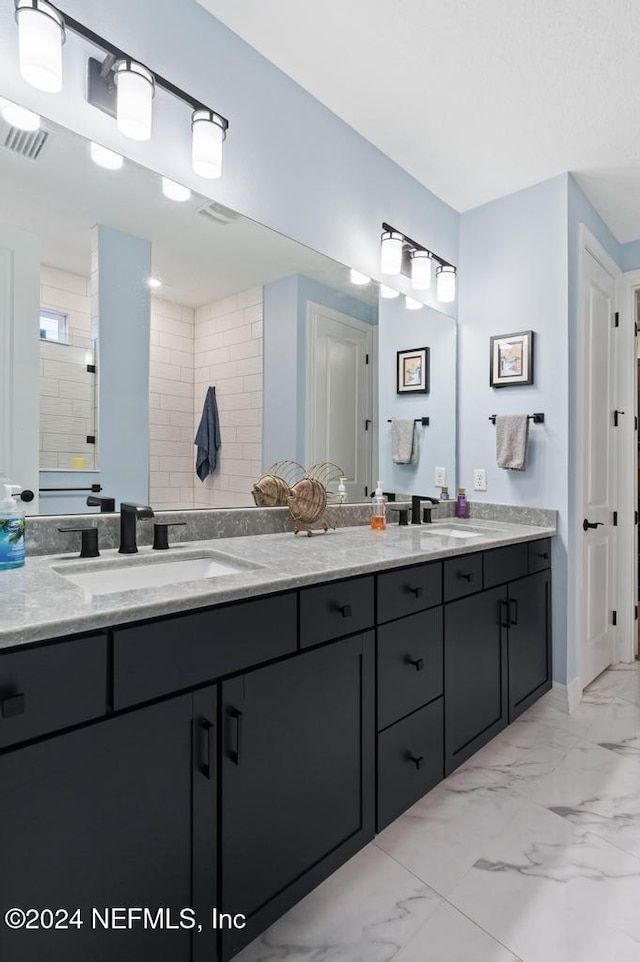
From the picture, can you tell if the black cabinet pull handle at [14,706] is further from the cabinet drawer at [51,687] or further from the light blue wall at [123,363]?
the light blue wall at [123,363]

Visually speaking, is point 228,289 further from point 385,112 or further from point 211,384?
point 385,112

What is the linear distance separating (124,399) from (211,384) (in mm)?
300

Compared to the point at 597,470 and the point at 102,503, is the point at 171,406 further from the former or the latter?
the point at 597,470

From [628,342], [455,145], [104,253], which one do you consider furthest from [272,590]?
[628,342]

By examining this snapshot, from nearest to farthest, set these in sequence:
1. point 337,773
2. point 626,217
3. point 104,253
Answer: point 337,773
point 104,253
point 626,217

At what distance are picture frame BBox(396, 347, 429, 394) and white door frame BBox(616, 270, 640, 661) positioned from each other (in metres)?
1.30

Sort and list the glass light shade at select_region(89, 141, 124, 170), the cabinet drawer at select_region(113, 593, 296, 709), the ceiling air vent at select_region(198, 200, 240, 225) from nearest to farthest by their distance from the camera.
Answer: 1. the cabinet drawer at select_region(113, 593, 296, 709)
2. the glass light shade at select_region(89, 141, 124, 170)
3. the ceiling air vent at select_region(198, 200, 240, 225)

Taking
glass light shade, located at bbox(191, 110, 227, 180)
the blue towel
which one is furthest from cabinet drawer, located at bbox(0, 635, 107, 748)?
glass light shade, located at bbox(191, 110, 227, 180)

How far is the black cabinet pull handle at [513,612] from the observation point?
2.05 meters

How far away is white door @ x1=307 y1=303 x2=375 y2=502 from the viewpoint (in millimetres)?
2059

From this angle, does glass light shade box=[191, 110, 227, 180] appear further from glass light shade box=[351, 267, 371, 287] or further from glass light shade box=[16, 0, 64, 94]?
glass light shade box=[351, 267, 371, 287]

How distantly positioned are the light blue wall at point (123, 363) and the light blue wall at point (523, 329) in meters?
1.82

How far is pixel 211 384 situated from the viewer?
1700mm

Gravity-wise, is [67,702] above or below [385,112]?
below
